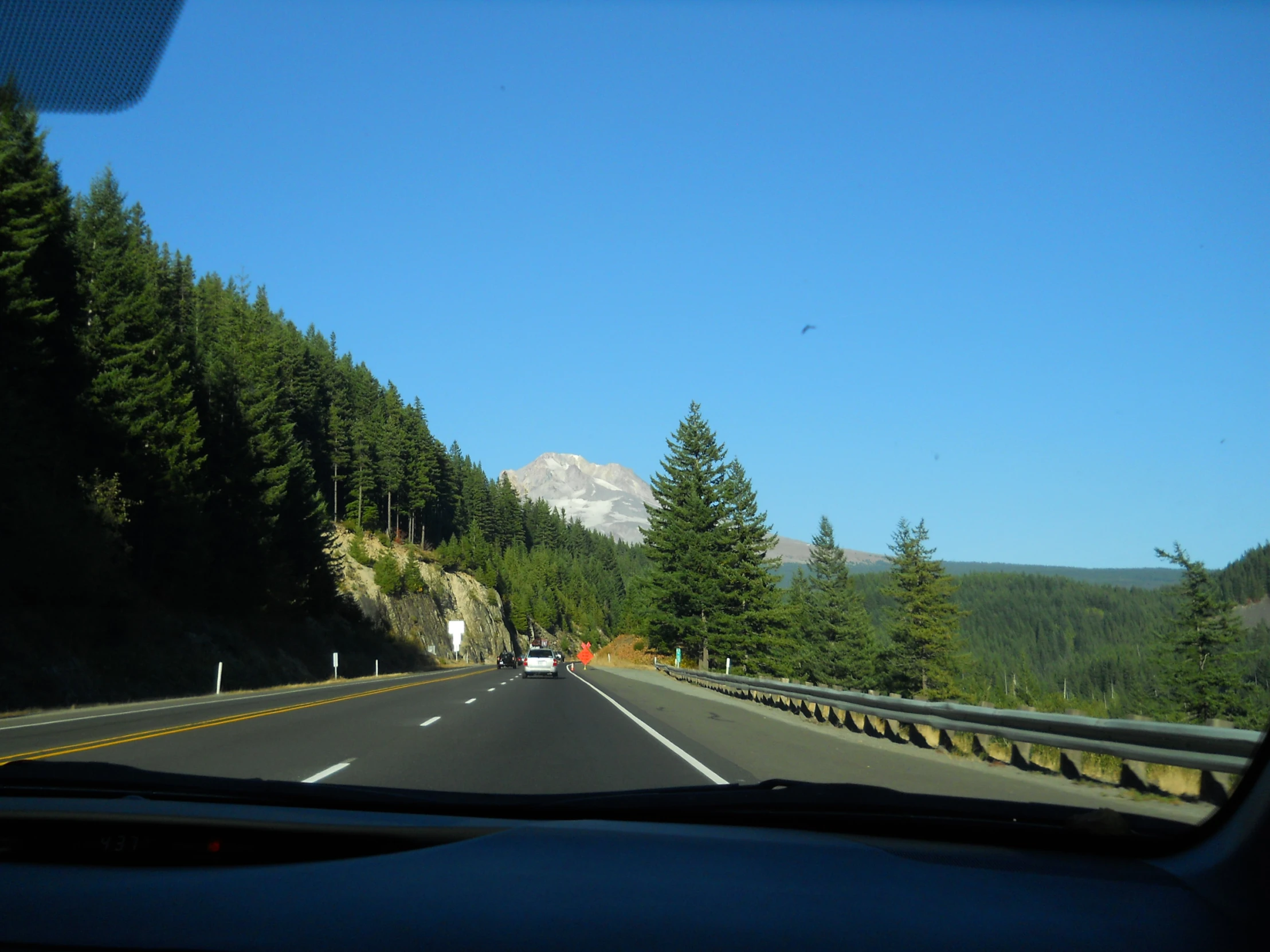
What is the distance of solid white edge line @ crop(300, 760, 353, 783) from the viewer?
9883 mm

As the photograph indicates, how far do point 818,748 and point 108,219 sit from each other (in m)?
51.8

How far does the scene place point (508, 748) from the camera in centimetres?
1335

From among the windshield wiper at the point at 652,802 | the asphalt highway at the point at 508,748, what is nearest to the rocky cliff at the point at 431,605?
the asphalt highway at the point at 508,748

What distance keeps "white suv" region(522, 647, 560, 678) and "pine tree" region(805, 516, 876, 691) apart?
37301 millimetres

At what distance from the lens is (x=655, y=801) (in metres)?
4.17

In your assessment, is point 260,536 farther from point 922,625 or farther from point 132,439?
point 922,625

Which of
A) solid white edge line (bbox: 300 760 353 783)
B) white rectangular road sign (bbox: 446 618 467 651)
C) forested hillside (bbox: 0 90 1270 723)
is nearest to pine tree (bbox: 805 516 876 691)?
forested hillside (bbox: 0 90 1270 723)

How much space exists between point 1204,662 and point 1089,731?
19316mm

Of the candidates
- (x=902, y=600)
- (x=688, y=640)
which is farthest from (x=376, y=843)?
(x=902, y=600)

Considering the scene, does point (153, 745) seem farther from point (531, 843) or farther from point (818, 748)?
point (531, 843)

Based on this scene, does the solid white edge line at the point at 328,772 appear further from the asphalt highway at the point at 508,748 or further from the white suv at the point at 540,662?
the white suv at the point at 540,662

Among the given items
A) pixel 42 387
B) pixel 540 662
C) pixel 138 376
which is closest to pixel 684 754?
pixel 540 662

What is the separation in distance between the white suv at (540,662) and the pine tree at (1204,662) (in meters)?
27.0

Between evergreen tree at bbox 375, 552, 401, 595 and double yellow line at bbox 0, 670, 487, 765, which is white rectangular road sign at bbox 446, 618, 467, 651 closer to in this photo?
evergreen tree at bbox 375, 552, 401, 595
